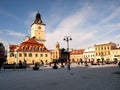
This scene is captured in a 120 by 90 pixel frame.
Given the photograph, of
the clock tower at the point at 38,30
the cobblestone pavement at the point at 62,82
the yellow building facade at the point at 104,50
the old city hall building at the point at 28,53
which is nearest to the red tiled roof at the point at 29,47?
the old city hall building at the point at 28,53

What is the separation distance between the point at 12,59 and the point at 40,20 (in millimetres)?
32153

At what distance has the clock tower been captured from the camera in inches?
3371

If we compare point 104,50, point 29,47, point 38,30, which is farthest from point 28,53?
point 104,50

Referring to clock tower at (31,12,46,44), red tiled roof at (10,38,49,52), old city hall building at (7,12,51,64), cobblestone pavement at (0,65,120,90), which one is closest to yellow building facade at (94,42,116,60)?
clock tower at (31,12,46,44)

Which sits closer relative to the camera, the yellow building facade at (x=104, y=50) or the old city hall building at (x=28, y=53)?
the old city hall building at (x=28, y=53)

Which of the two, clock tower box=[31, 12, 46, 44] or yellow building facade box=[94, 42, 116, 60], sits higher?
clock tower box=[31, 12, 46, 44]

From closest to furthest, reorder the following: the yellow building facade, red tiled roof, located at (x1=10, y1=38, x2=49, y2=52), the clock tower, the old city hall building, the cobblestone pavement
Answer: the cobblestone pavement, the old city hall building, red tiled roof, located at (x1=10, y1=38, x2=49, y2=52), the clock tower, the yellow building facade

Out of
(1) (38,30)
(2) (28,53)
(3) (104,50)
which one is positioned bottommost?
(2) (28,53)

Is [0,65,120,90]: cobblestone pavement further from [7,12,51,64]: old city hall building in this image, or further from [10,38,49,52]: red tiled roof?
[10,38,49,52]: red tiled roof

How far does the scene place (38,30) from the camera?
8738 cm

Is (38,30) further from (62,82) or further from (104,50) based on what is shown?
(62,82)

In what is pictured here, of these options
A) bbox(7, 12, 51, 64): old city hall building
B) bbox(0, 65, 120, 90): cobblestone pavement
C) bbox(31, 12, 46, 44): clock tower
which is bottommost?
bbox(0, 65, 120, 90): cobblestone pavement

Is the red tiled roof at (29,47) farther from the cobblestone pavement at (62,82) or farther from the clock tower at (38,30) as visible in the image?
the cobblestone pavement at (62,82)

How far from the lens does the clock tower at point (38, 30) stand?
281ft
